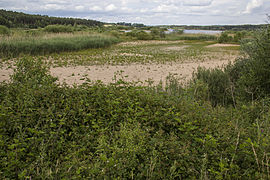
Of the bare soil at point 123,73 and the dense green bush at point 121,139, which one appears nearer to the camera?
the dense green bush at point 121,139

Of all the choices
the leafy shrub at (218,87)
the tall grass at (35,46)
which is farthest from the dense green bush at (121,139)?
the tall grass at (35,46)

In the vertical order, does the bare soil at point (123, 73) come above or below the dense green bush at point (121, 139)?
above

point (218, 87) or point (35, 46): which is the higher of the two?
point (35, 46)

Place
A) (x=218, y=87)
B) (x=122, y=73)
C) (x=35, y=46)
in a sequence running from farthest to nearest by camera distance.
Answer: (x=35, y=46) < (x=122, y=73) < (x=218, y=87)

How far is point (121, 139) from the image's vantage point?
252cm

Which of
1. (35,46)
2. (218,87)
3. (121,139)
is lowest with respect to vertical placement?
(121,139)

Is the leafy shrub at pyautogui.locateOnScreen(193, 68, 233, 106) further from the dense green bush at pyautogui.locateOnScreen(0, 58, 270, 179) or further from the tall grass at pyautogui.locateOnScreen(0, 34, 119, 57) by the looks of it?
the tall grass at pyautogui.locateOnScreen(0, 34, 119, 57)

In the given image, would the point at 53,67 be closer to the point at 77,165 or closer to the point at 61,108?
the point at 61,108

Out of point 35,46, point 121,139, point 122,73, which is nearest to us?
point 121,139

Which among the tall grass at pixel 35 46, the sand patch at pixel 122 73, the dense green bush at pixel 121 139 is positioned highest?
the tall grass at pixel 35 46

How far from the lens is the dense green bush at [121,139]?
7.14ft

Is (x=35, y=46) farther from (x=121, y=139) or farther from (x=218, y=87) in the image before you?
(x=121, y=139)

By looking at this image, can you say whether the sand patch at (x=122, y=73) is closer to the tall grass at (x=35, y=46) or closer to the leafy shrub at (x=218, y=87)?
the leafy shrub at (x=218, y=87)

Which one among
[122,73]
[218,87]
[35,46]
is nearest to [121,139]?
[218,87]
